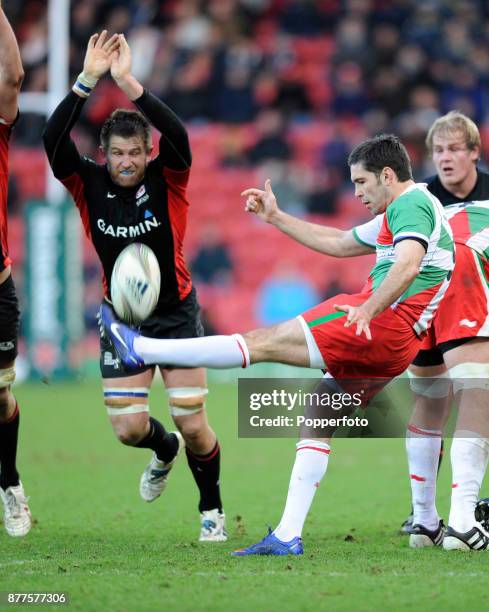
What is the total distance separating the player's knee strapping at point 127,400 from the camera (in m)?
6.83

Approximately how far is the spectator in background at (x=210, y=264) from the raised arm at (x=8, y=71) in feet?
40.5

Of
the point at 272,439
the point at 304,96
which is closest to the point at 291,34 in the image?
the point at 304,96

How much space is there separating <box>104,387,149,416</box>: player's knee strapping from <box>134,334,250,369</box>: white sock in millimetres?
1059

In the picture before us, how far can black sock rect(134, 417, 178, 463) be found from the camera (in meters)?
7.05

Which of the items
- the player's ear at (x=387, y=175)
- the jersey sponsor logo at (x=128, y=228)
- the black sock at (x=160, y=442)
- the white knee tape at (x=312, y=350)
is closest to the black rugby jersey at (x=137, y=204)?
the jersey sponsor logo at (x=128, y=228)

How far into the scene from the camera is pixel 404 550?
6.39m

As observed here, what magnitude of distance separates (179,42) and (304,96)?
2.82 metres

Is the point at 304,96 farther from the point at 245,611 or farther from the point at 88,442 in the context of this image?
the point at 245,611

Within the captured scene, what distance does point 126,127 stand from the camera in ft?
22.0

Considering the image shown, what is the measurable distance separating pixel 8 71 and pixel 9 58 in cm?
8

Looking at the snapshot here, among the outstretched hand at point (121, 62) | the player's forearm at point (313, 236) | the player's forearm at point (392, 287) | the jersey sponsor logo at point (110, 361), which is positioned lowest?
the jersey sponsor logo at point (110, 361)

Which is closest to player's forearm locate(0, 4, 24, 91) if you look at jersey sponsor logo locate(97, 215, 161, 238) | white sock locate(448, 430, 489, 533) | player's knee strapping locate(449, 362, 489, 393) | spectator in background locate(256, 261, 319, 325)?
jersey sponsor logo locate(97, 215, 161, 238)

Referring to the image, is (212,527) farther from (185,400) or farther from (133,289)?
(133,289)

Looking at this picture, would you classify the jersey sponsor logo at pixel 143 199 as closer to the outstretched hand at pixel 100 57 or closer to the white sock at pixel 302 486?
the outstretched hand at pixel 100 57
